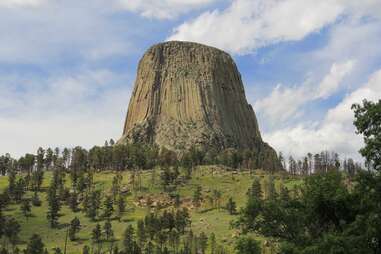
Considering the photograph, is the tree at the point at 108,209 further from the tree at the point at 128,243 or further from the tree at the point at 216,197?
the tree at the point at 216,197

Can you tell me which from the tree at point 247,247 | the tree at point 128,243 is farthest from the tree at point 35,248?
the tree at point 247,247

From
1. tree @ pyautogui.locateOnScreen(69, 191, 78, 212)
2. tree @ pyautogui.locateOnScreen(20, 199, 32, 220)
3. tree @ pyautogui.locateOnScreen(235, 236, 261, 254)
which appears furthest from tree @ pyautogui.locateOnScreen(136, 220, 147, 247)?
tree @ pyautogui.locateOnScreen(235, 236, 261, 254)

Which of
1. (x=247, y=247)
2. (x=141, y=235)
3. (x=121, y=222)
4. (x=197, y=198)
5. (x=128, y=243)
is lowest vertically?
(x=128, y=243)

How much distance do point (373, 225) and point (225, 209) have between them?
154 metres

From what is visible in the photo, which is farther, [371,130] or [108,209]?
[108,209]

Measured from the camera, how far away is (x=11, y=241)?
476ft

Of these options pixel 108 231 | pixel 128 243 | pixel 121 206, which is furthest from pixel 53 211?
pixel 128 243

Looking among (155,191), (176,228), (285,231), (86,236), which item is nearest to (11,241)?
(86,236)

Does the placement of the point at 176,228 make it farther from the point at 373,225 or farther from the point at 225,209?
the point at 373,225

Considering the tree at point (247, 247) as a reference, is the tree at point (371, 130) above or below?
above

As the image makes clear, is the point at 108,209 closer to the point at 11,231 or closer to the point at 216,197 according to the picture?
the point at 11,231

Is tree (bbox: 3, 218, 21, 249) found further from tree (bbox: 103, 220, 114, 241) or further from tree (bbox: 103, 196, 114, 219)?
tree (bbox: 103, 196, 114, 219)

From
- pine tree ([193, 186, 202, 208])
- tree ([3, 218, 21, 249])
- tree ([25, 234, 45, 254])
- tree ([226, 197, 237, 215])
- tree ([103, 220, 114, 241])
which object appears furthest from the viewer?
pine tree ([193, 186, 202, 208])

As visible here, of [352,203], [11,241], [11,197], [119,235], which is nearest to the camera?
[352,203]
